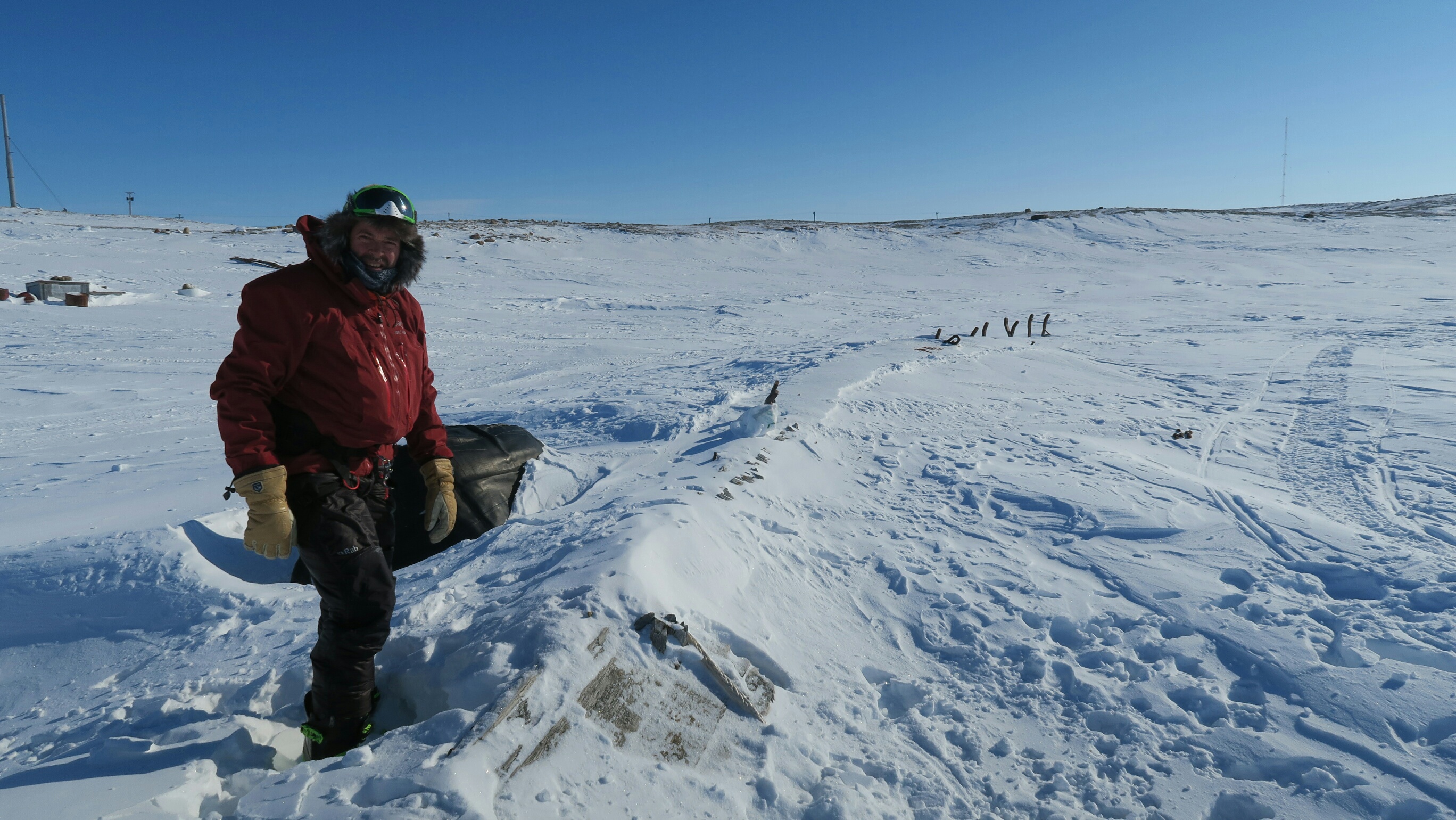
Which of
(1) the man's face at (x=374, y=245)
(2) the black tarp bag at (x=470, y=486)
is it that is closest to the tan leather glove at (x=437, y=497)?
(1) the man's face at (x=374, y=245)

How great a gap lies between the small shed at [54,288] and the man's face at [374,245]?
14.6 meters

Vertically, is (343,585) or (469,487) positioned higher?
(343,585)

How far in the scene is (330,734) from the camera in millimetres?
2344

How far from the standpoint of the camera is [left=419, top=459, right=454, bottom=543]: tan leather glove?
290 cm

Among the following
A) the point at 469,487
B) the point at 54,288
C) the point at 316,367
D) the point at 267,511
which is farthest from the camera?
the point at 54,288

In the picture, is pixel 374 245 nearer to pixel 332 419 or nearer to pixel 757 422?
pixel 332 419

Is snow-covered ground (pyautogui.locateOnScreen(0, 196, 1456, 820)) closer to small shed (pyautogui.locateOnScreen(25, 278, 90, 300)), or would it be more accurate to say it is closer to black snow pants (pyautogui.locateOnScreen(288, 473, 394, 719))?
black snow pants (pyautogui.locateOnScreen(288, 473, 394, 719))

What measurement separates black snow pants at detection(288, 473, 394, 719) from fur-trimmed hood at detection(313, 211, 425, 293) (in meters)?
0.70

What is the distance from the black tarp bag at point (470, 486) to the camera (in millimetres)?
4301

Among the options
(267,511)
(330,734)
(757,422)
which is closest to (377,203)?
(267,511)

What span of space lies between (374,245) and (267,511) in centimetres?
91

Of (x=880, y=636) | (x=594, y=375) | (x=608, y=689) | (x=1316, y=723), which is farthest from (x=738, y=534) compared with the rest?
(x=594, y=375)

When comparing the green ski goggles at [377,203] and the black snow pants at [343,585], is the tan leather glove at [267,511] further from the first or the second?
the green ski goggles at [377,203]

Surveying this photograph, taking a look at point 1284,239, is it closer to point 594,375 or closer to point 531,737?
point 594,375
